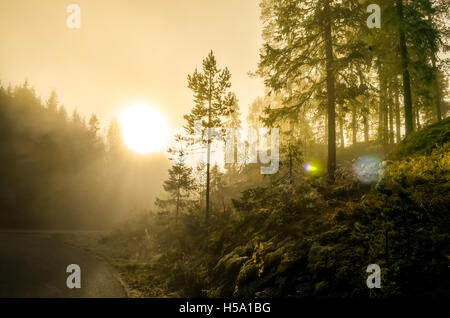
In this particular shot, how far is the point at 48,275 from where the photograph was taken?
1169cm

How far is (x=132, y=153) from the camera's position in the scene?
271 feet

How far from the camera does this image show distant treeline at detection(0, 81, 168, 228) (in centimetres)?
3631

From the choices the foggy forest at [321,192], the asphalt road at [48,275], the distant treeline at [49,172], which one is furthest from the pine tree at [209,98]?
the distant treeline at [49,172]

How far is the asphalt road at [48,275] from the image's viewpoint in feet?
31.8

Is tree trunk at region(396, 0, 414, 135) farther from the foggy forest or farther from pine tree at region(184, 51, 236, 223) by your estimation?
pine tree at region(184, 51, 236, 223)

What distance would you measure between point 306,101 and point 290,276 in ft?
34.0

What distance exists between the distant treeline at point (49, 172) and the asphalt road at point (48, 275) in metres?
24.0

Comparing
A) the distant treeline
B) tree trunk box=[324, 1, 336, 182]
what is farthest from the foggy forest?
the distant treeline

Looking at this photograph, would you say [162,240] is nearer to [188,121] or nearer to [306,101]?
[188,121]

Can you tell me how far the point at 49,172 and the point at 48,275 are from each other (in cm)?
4011

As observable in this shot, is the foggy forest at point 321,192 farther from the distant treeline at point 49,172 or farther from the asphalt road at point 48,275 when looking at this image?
the distant treeline at point 49,172

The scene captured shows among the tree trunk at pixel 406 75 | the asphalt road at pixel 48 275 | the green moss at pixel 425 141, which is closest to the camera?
the green moss at pixel 425 141

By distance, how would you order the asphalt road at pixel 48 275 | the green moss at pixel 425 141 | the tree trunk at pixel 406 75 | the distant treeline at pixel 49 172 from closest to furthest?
the green moss at pixel 425 141
the asphalt road at pixel 48 275
the tree trunk at pixel 406 75
the distant treeline at pixel 49 172

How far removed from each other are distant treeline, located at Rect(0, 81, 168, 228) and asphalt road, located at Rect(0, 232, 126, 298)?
23964 millimetres
